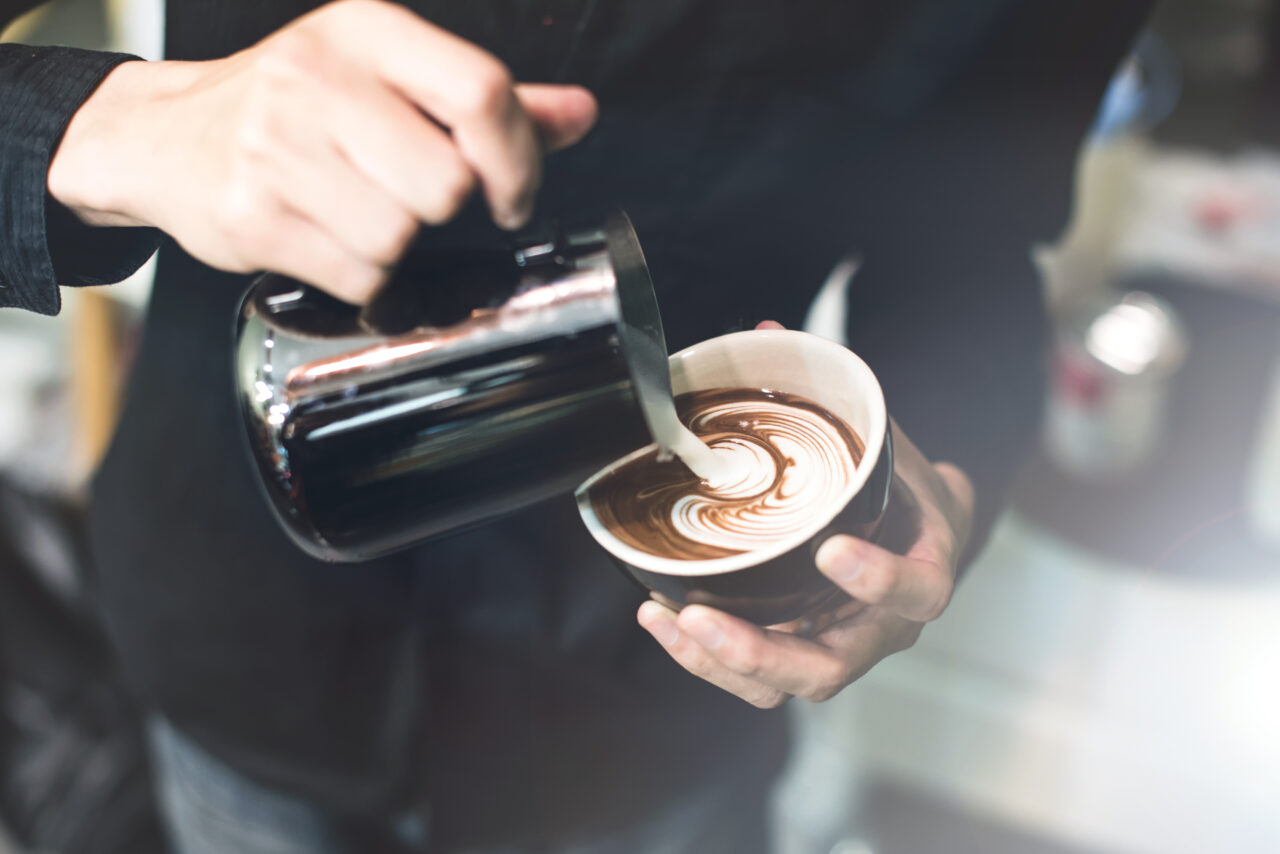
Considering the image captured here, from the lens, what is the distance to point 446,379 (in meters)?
0.25

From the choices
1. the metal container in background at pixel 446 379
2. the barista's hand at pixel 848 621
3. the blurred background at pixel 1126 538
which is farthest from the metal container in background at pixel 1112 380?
the metal container in background at pixel 446 379

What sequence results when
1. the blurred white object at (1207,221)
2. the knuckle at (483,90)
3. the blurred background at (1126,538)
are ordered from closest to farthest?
the knuckle at (483,90) < the blurred background at (1126,538) < the blurred white object at (1207,221)

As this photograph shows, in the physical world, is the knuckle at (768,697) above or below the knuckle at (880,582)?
below

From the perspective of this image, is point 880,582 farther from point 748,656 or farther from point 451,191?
point 451,191

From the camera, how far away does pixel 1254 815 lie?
378 mm

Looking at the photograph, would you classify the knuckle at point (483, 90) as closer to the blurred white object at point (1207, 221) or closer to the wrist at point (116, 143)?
the wrist at point (116, 143)

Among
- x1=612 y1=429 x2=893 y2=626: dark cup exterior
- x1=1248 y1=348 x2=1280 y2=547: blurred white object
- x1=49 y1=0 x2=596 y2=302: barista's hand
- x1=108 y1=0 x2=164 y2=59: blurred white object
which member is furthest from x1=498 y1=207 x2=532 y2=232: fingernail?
x1=1248 y1=348 x2=1280 y2=547: blurred white object

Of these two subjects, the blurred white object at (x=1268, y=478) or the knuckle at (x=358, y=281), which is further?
the blurred white object at (x=1268, y=478)

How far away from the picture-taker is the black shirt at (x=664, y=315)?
323 millimetres

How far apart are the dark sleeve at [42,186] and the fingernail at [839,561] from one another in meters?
0.26

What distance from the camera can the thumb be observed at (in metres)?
0.26

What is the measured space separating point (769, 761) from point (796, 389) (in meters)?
0.48

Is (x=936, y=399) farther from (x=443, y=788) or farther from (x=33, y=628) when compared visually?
(x=33, y=628)

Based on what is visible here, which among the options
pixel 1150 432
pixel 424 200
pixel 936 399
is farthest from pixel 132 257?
pixel 1150 432
